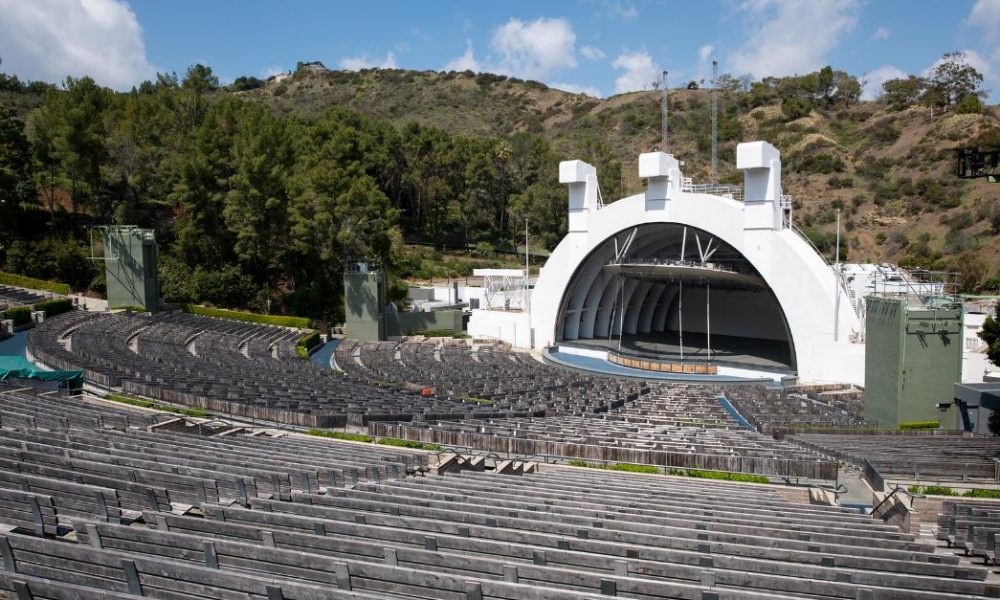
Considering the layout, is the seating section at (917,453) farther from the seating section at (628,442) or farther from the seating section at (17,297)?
the seating section at (17,297)

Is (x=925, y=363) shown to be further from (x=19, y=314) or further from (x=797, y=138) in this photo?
(x=797, y=138)

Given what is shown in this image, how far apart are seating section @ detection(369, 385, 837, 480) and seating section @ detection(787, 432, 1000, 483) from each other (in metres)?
0.81

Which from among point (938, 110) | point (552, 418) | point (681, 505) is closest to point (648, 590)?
point (681, 505)

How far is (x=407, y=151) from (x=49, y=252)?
3610 cm

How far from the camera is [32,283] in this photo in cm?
3559

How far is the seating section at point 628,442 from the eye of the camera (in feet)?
37.8

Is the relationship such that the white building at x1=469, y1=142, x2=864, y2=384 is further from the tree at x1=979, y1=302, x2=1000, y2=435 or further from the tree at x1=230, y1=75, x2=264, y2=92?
the tree at x1=230, y1=75, x2=264, y2=92

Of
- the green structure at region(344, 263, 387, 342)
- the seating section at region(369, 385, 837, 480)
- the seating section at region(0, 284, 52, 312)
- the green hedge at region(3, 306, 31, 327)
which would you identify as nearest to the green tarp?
the seating section at region(369, 385, 837, 480)

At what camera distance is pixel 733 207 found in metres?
30.7

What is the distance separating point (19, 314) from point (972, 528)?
112 ft

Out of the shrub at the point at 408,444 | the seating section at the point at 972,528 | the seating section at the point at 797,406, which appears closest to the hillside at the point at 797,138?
the seating section at the point at 797,406

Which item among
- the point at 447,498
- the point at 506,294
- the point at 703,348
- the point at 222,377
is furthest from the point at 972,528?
the point at 506,294

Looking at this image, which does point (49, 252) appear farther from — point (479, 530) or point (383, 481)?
point (479, 530)

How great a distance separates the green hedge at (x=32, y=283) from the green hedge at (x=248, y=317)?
615cm
